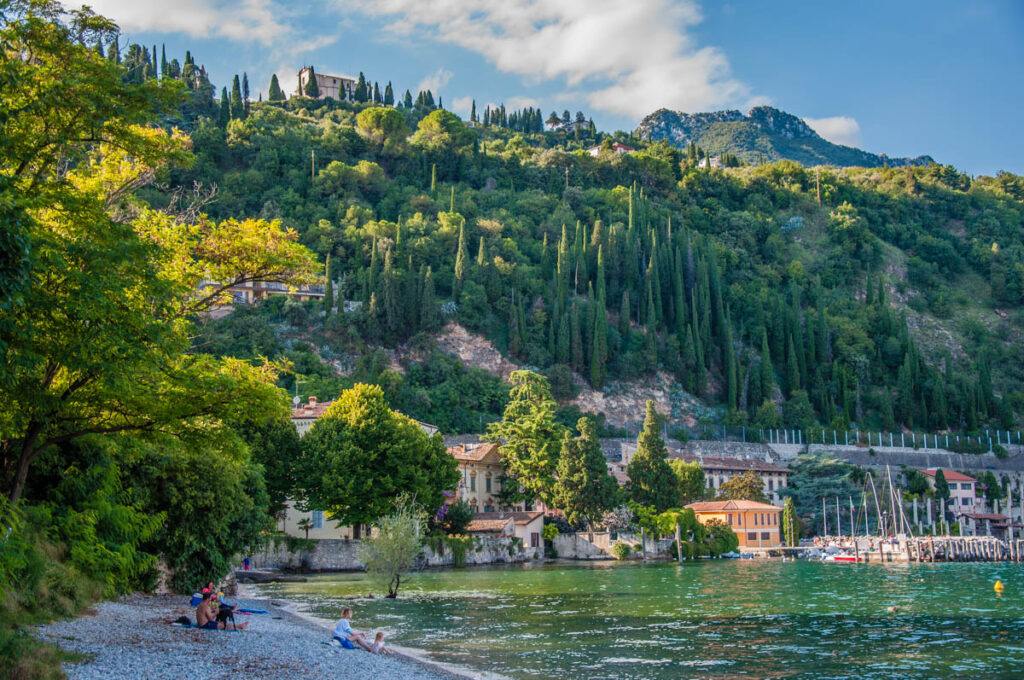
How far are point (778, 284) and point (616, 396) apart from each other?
126 feet

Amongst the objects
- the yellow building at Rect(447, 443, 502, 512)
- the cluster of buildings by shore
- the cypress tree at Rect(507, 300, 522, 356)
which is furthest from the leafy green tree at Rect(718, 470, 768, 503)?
the cypress tree at Rect(507, 300, 522, 356)

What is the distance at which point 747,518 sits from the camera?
230 feet

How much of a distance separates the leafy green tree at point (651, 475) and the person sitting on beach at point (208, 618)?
4600cm

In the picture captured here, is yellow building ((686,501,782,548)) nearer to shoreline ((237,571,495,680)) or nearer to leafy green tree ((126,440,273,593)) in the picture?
shoreline ((237,571,495,680))

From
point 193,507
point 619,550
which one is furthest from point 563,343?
point 193,507

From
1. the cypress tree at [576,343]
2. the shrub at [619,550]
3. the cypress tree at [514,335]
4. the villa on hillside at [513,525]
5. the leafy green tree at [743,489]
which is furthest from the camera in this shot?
the cypress tree at [576,343]

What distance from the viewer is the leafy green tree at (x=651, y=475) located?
64.3 m

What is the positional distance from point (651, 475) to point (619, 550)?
6151 mm

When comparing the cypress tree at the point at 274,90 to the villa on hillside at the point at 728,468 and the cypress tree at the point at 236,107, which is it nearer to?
the cypress tree at the point at 236,107

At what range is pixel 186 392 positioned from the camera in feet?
47.5

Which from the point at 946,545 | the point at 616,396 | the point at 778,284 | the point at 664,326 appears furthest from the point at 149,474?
the point at 778,284

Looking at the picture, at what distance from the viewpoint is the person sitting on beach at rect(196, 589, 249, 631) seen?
20172mm

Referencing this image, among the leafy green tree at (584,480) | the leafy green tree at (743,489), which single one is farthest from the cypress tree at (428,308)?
the leafy green tree at (743,489)

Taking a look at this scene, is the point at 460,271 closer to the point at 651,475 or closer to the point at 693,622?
the point at 651,475
